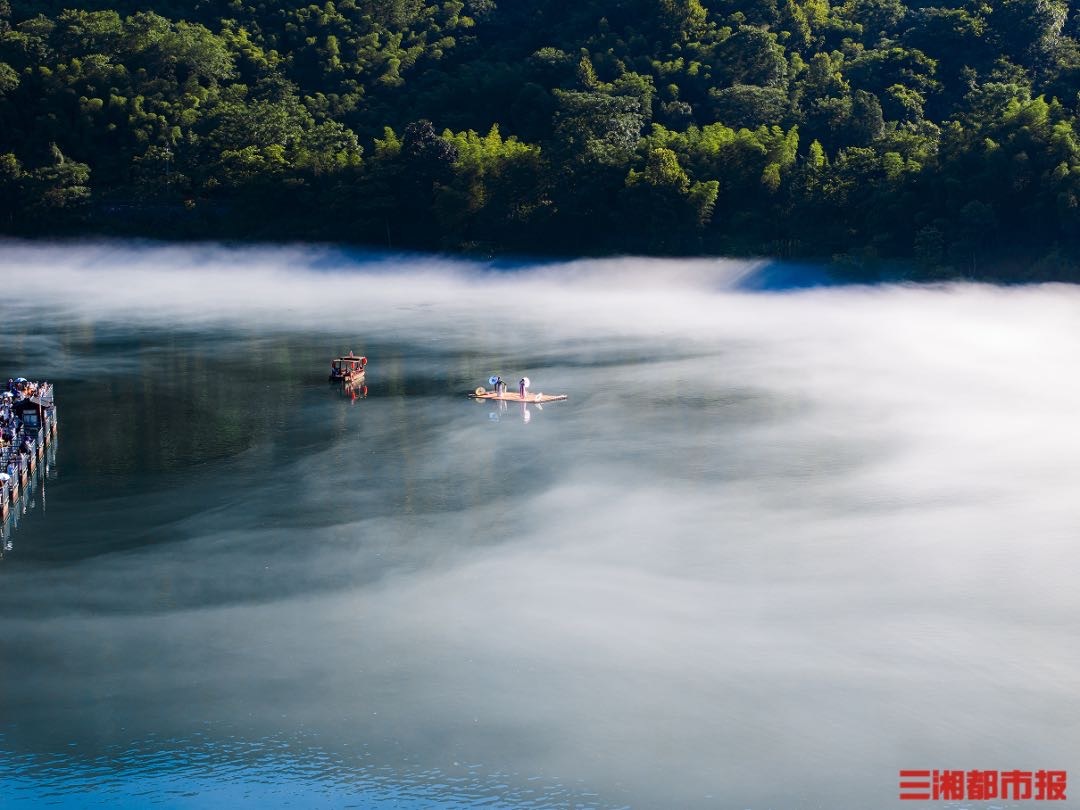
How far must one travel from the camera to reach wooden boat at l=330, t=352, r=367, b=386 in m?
41.3

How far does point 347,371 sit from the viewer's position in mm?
41406

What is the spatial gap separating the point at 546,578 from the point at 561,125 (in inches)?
1897

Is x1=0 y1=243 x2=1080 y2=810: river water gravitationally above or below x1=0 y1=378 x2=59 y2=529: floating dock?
below

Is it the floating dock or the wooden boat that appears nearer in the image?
the floating dock

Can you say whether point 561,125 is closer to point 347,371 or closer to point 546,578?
point 347,371

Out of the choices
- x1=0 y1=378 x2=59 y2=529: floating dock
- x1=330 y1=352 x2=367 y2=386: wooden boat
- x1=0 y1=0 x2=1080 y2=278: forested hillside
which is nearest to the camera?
x1=0 y1=378 x2=59 y2=529: floating dock

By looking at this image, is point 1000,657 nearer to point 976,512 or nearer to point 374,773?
point 976,512

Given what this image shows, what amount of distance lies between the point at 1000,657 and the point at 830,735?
3.78 metres

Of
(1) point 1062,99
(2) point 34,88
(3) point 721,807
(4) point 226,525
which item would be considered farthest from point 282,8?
(3) point 721,807

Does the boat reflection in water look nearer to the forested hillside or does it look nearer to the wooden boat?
the wooden boat

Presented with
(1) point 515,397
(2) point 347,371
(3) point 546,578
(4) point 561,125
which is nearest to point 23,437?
(2) point 347,371

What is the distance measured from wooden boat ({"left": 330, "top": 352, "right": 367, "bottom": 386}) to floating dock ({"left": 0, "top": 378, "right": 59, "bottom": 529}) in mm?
8096

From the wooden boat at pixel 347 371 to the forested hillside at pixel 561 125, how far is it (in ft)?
82.2

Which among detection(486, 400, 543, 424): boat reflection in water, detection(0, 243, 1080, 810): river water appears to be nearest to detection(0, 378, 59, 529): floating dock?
detection(0, 243, 1080, 810): river water
